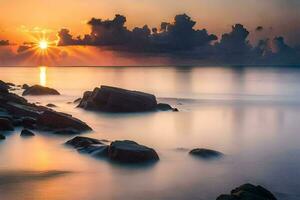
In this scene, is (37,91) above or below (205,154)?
above

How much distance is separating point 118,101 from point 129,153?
79.0 ft

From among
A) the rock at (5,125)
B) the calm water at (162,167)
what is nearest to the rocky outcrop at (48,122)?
the rock at (5,125)

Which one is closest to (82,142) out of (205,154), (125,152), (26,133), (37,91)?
(125,152)

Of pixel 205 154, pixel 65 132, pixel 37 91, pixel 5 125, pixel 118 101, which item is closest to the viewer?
pixel 205 154

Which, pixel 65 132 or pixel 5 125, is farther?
pixel 5 125

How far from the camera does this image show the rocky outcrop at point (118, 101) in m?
45.8

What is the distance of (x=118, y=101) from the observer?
4597 centimetres

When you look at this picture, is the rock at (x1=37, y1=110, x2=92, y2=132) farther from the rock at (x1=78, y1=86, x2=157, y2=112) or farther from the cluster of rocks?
the rock at (x1=78, y1=86, x2=157, y2=112)

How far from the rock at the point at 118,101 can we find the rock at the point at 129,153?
22810mm

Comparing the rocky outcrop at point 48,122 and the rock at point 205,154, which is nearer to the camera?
the rock at point 205,154

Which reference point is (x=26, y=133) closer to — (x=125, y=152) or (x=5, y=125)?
A: (x=5, y=125)

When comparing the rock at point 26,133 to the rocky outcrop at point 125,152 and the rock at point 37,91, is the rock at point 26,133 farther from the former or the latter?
→ the rock at point 37,91

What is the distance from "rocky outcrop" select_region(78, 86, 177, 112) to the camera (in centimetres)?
4584

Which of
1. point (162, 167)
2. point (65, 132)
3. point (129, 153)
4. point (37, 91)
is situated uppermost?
point (37, 91)
